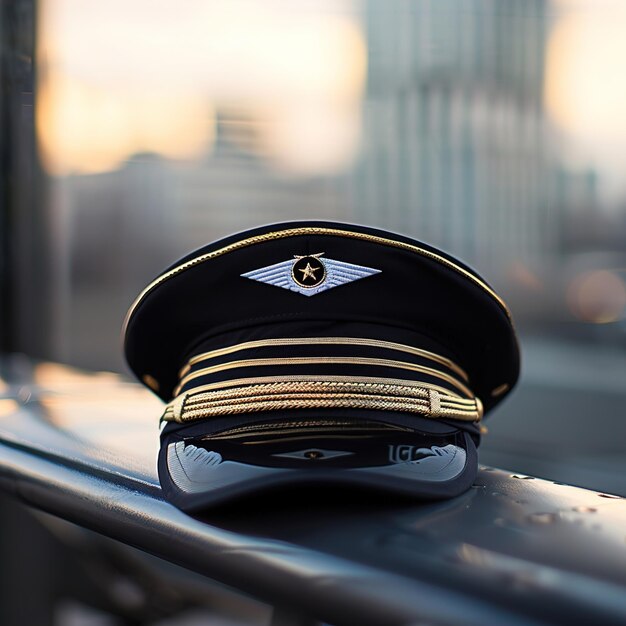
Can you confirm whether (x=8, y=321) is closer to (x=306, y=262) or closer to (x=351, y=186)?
(x=306, y=262)

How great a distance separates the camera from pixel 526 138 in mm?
4066

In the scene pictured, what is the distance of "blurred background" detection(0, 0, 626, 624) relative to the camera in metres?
3.93

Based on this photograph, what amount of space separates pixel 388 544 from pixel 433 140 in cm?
393

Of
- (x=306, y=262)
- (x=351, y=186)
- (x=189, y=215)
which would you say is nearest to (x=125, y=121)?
(x=189, y=215)

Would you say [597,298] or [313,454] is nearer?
[313,454]

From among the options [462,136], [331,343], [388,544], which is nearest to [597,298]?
[462,136]

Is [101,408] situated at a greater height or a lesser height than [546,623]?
lesser

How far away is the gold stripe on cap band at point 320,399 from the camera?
1.92 feet

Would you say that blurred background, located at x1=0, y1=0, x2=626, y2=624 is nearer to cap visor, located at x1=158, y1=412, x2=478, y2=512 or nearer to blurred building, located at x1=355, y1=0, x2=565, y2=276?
blurred building, located at x1=355, y1=0, x2=565, y2=276

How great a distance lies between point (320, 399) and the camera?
584 mm

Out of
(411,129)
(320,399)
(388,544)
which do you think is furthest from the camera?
(411,129)

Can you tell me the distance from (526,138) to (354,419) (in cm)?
376

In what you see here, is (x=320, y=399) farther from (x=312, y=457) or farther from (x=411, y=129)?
(x=411, y=129)

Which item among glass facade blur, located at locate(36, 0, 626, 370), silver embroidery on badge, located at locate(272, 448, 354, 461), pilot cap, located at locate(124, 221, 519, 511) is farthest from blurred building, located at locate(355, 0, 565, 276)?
silver embroidery on badge, located at locate(272, 448, 354, 461)
